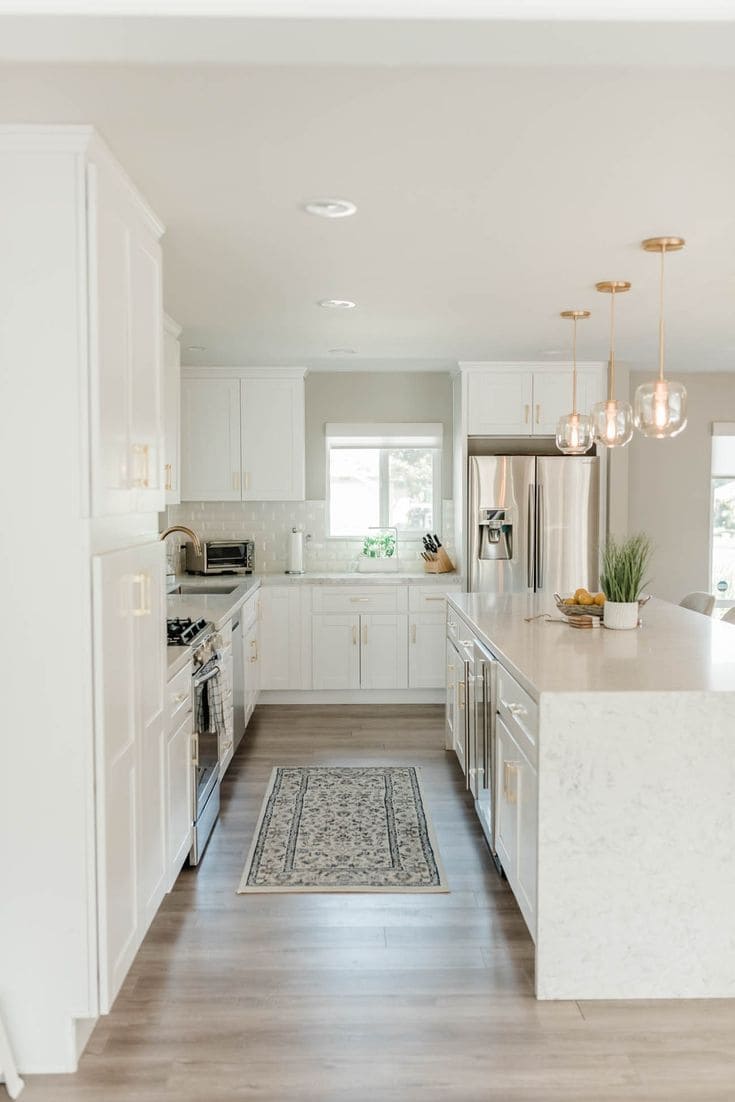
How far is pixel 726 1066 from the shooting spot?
2275 mm

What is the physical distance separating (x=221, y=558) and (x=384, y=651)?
4.45 feet

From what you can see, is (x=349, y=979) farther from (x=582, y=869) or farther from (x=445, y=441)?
(x=445, y=441)

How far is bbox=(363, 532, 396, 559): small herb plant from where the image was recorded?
668cm

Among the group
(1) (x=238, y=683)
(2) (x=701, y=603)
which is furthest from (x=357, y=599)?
(2) (x=701, y=603)

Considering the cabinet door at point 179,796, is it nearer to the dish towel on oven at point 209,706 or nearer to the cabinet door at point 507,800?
the dish towel on oven at point 209,706

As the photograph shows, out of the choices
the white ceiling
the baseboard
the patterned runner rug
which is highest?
the white ceiling

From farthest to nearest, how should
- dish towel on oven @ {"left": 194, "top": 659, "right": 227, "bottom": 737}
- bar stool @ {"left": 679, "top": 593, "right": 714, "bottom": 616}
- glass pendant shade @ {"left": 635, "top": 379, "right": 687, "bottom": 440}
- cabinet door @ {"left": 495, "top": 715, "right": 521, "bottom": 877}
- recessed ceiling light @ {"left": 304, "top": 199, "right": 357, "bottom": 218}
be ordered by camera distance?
bar stool @ {"left": 679, "top": 593, "right": 714, "bottom": 616}
dish towel on oven @ {"left": 194, "top": 659, "right": 227, "bottom": 737}
glass pendant shade @ {"left": 635, "top": 379, "right": 687, "bottom": 440}
cabinet door @ {"left": 495, "top": 715, "right": 521, "bottom": 877}
recessed ceiling light @ {"left": 304, "top": 199, "right": 357, "bottom": 218}

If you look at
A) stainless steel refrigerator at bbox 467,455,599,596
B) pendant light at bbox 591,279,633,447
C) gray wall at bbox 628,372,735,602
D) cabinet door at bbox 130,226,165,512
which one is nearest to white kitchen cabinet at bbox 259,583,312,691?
stainless steel refrigerator at bbox 467,455,599,596

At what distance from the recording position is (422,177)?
2549 mm

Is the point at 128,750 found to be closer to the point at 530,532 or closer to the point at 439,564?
the point at 530,532

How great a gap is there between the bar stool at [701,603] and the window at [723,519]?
201 centimetres

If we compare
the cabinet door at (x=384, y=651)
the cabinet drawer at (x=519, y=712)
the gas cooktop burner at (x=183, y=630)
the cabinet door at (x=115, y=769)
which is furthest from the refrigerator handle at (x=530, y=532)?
the cabinet door at (x=115, y=769)

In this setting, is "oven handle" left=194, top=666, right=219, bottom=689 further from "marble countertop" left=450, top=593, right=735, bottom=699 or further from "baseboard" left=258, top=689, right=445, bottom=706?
"baseboard" left=258, top=689, right=445, bottom=706

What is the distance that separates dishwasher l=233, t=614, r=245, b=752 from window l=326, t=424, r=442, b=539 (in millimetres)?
1911
